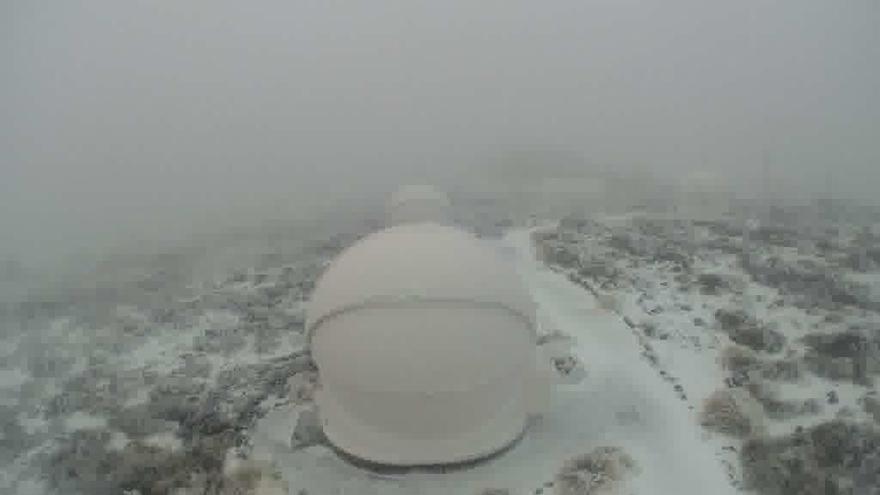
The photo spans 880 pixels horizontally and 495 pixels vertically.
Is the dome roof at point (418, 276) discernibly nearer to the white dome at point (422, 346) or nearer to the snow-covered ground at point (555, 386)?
the white dome at point (422, 346)

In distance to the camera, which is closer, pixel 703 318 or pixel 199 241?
pixel 703 318

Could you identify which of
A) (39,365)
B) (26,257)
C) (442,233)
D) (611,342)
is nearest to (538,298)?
(611,342)

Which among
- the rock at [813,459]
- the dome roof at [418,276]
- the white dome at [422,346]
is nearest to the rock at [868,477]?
the rock at [813,459]

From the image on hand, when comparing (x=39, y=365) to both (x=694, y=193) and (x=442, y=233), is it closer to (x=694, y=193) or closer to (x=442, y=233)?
(x=442, y=233)

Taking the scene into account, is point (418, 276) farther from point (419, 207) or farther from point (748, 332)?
point (748, 332)

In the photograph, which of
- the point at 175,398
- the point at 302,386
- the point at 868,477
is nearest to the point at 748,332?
the point at 868,477

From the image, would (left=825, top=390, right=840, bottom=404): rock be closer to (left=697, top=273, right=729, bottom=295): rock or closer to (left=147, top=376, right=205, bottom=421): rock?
(left=697, top=273, right=729, bottom=295): rock
